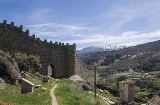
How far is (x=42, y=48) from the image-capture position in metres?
43.9

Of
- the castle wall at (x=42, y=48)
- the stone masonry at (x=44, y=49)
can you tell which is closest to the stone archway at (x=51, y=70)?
the stone masonry at (x=44, y=49)

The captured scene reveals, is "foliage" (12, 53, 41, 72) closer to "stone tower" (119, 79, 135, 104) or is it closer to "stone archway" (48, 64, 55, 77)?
"stone archway" (48, 64, 55, 77)

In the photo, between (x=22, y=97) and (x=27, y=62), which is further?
(x=27, y=62)

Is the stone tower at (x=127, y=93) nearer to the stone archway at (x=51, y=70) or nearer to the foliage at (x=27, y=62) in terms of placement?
the stone archway at (x=51, y=70)

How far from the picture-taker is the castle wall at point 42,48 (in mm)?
40188

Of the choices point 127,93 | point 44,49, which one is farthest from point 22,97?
point 127,93

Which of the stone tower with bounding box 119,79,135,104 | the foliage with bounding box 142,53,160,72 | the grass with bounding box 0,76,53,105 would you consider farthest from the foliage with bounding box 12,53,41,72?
the foliage with bounding box 142,53,160,72

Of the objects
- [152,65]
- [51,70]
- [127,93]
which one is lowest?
[152,65]

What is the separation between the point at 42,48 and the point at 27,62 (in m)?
6.16

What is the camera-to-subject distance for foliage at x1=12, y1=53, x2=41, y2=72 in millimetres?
36844

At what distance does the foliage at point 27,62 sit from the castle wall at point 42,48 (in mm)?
1634

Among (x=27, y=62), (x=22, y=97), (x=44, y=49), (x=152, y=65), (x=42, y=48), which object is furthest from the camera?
(x=152, y=65)

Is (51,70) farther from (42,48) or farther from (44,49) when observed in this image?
(42,48)

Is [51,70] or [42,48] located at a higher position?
[42,48]
